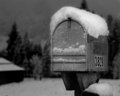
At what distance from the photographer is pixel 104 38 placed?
6.85 metres

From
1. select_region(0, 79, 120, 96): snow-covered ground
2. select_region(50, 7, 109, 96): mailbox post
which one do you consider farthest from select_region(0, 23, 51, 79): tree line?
select_region(50, 7, 109, 96): mailbox post

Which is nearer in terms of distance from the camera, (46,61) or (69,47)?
(69,47)

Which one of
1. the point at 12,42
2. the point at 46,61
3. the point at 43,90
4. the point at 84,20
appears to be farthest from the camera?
the point at 12,42

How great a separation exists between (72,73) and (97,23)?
127cm

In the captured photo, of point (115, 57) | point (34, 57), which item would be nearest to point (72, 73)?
point (115, 57)

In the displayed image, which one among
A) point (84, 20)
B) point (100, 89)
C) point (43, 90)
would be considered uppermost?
point (84, 20)

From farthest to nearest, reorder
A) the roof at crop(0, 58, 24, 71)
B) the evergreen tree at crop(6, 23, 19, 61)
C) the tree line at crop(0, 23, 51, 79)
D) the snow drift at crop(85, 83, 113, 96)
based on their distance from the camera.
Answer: the evergreen tree at crop(6, 23, 19, 61) < the tree line at crop(0, 23, 51, 79) < the roof at crop(0, 58, 24, 71) < the snow drift at crop(85, 83, 113, 96)

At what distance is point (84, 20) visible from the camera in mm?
6469

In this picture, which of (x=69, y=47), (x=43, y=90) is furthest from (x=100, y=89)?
(x=43, y=90)

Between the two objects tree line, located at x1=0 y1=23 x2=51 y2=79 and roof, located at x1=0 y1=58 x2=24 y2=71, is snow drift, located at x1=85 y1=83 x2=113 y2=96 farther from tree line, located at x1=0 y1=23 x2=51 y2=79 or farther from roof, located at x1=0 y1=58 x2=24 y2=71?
tree line, located at x1=0 y1=23 x2=51 y2=79

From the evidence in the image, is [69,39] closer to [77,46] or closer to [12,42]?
[77,46]

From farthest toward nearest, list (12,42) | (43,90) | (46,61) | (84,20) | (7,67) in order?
1. (12,42)
2. (46,61)
3. (7,67)
4. (43,90)
5. (84,20)

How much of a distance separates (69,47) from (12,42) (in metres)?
55.5

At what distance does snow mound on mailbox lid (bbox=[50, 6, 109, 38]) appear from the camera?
6449mm
